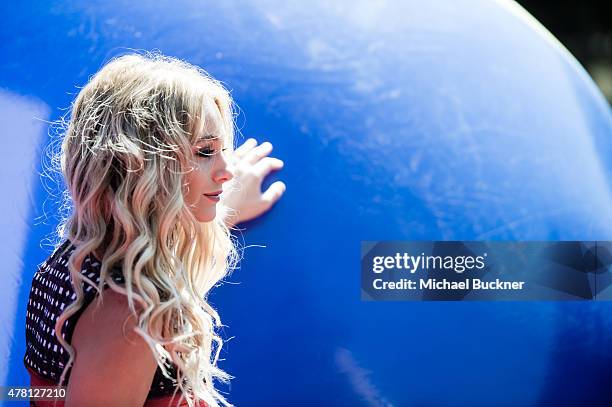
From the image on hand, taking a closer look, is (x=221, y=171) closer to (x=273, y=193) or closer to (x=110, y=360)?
(x=110, y=360)

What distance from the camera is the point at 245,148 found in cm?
191

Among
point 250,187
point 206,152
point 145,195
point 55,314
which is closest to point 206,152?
point 206,152

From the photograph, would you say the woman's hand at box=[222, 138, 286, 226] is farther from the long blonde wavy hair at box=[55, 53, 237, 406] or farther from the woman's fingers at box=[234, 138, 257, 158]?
the long blonde wavy hair at box=[55, 53, 237, 406]

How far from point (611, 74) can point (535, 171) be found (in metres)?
7.86

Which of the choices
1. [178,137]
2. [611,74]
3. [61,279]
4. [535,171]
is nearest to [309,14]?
[535,171]

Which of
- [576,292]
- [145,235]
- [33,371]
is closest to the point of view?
[145,235]

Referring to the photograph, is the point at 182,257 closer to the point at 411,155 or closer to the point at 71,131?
the point at 71,131

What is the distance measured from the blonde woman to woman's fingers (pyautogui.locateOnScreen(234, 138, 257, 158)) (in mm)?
496

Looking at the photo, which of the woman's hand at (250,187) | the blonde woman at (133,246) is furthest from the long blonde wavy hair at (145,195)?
the woman's hand at (250,187)

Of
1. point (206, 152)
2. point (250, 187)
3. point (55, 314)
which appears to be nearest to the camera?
point (55, 314)

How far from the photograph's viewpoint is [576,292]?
6.56 ft

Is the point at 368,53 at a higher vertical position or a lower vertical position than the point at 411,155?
higher

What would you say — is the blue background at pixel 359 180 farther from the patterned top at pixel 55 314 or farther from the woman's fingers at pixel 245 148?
the patterned top at pixel 55 314

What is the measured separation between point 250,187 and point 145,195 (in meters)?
0.65
